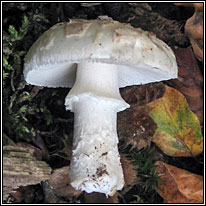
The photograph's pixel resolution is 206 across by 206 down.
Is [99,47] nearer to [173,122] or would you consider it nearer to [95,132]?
[95,132]

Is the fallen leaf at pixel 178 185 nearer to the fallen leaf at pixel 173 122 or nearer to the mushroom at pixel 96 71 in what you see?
the fallen leaf at pixel 173 122

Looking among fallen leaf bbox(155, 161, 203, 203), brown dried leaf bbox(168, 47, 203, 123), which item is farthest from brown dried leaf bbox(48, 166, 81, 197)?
brown dried leaf bbox(168, 47, 203, 123)

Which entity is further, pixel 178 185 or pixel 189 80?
pixel 189 80

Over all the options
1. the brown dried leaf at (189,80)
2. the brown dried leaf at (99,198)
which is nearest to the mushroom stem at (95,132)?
the brown dried leaf at (99,198)

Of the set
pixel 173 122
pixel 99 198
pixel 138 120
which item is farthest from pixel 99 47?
pixel 99 198

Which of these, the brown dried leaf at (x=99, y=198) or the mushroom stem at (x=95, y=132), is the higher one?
the mushroom stem at (x=95, y=132)

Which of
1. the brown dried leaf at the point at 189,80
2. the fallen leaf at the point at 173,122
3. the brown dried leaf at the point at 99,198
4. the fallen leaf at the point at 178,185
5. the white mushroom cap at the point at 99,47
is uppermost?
the white mushroom cap at the point at 99,47

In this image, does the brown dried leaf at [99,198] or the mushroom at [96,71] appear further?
the brown dried leaf at [99,198]
